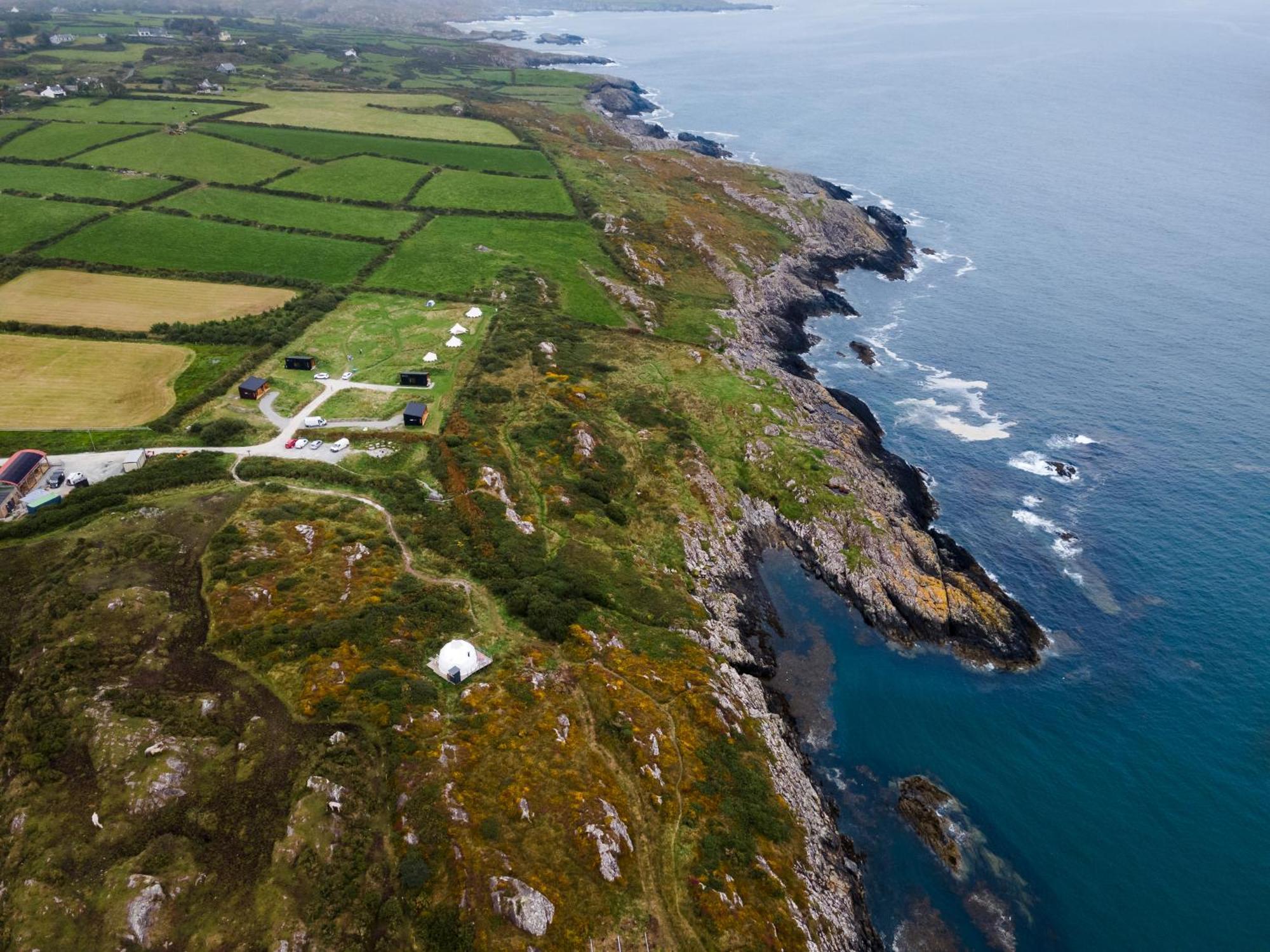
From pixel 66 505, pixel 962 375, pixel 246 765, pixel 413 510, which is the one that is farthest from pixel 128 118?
pixel 962 375

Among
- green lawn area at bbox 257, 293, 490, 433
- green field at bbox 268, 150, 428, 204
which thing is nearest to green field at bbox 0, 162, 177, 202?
green field at bbox 268, 150, 428, 204

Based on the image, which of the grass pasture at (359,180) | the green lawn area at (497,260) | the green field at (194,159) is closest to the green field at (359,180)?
the grass pasture at (359,180)

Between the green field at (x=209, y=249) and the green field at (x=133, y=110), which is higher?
the green field at (x=133, y=110)

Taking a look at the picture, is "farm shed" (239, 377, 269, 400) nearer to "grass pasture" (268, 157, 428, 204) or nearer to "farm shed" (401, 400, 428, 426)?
"farm shed" (401, 400, 428, 426)

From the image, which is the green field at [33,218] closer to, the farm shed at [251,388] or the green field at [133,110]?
the green field at [133,110]

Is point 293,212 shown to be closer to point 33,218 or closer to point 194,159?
point 194,159
